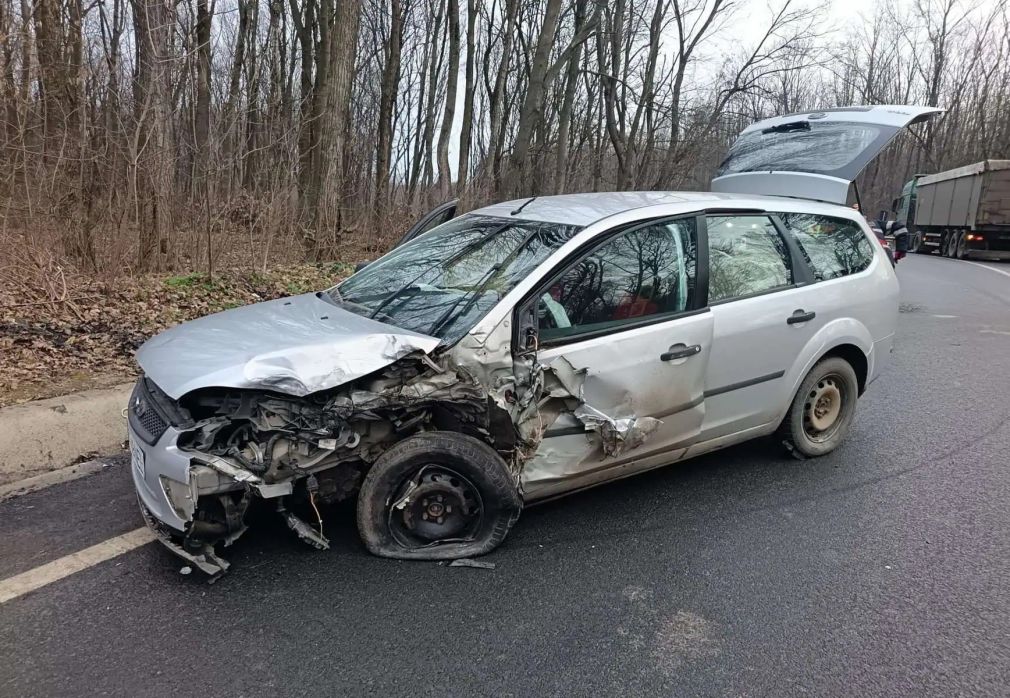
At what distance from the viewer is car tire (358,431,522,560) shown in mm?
3020

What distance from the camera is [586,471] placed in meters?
3.43

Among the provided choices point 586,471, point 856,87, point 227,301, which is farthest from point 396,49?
point 856,87

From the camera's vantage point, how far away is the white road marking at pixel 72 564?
2824mm

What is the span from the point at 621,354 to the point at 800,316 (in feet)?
4.82

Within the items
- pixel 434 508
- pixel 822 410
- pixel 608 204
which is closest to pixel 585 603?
pixel 434 508

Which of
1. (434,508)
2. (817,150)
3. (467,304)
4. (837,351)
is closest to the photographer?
(434,508)

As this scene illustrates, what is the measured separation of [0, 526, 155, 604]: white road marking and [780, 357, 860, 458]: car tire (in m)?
3.72

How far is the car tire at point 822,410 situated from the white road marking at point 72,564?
372 centimetres

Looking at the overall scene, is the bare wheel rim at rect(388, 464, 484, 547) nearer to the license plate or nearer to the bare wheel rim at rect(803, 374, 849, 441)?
the license plate

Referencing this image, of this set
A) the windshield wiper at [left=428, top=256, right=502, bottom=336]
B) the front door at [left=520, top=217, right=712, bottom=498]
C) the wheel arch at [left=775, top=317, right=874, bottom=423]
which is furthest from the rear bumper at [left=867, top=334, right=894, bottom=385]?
the windshield wiper at [left=428, top=256, right=502, bottom=336]

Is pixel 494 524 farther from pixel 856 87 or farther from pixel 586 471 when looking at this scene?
pixel 856 87

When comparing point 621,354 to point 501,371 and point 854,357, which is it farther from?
point 854,357

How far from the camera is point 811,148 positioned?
7.45 m

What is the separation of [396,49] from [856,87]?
140ft
